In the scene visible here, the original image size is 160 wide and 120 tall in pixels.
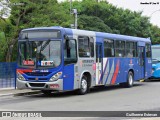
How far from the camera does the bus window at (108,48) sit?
20.2 meters

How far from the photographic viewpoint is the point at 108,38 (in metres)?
20.6

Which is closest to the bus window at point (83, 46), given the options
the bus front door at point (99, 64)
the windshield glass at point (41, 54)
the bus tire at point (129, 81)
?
the bus front door at point (99, 64)

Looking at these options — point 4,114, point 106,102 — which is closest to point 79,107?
point 106,102

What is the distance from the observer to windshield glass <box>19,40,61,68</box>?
16703 millimetres

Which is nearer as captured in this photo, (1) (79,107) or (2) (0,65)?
(1) (79,107)

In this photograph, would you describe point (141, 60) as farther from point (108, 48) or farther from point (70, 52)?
point (70, 52)

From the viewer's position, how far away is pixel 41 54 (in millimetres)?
16891

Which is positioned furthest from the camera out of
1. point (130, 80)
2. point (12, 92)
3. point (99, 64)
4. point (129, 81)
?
point (130, 80)

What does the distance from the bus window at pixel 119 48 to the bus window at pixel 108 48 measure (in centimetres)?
48

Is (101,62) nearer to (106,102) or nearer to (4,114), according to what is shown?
(106,102)

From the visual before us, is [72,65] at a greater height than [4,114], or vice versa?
[72,65]

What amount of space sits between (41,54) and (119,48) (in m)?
6.19

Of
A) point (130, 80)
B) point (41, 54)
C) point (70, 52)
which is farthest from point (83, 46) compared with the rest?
point (130, 80)

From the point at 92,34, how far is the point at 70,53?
2.39m
